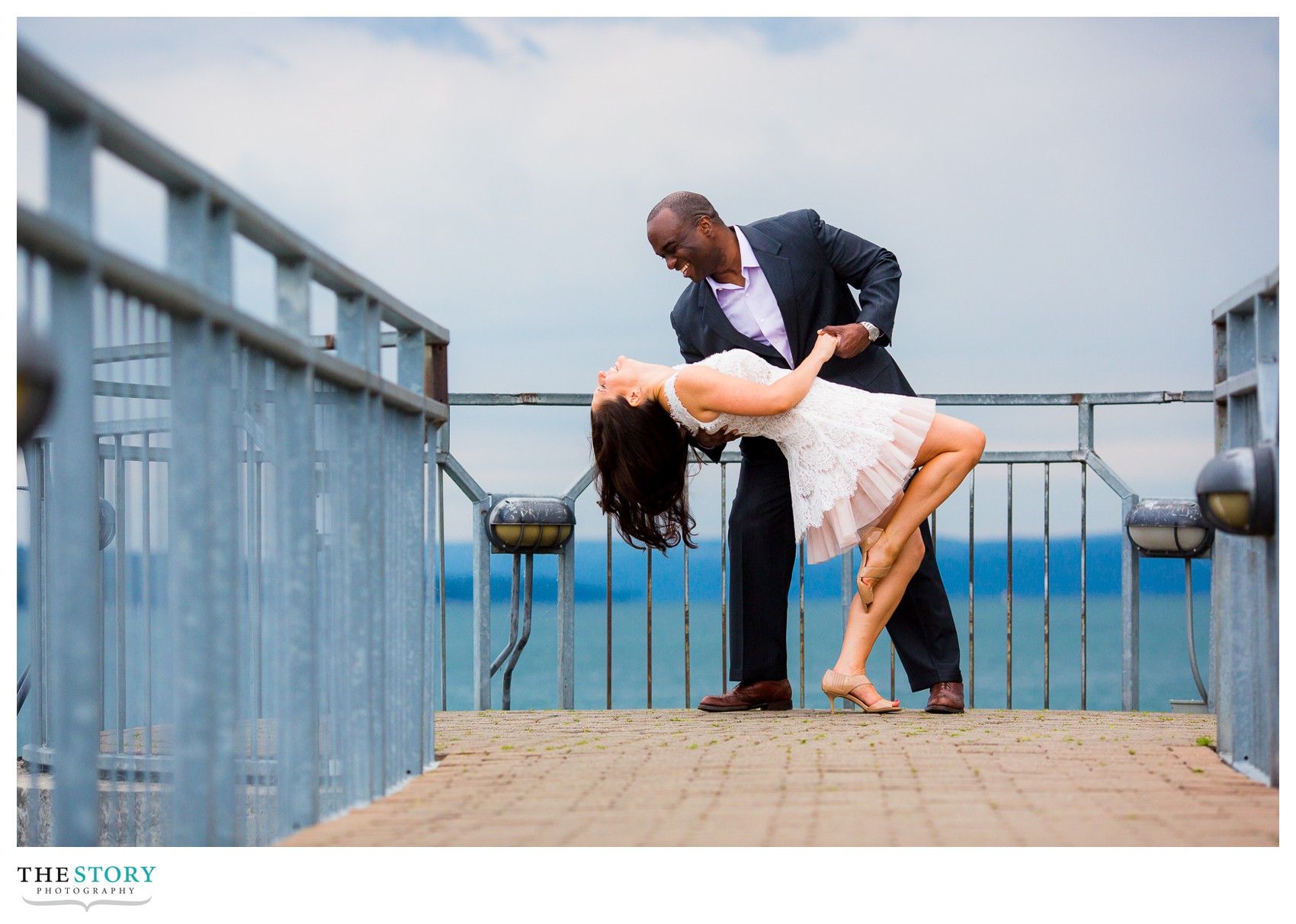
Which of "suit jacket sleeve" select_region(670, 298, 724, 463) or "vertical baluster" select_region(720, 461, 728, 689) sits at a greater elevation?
"suit jacket sleeve" select_region(670, 298, 724, 463)

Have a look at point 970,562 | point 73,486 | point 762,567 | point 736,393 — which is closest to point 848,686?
point 762,567

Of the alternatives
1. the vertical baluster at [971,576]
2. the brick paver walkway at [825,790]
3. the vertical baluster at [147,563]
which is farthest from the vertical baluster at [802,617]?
the vertical baluster at [147,563]

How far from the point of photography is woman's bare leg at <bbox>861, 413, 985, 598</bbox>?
146 inches

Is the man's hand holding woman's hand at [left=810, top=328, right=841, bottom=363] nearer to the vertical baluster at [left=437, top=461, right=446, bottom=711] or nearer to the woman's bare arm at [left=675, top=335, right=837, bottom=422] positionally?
the woman's bare arm at [left=675, top=335, right=837, bottom=422]

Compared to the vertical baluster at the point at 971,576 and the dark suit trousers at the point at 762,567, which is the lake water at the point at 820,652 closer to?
the vertical baluster at the point at 971,576

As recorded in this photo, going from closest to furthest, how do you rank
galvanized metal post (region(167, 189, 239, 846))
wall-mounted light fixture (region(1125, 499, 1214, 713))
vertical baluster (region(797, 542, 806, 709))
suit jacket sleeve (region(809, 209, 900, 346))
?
galvanized metal post (region(167, 189, 239, 846))
suit jacket sleeve (region(809, 209, 900, 346))
wall-mounted light fixture (region(1125, 499, 1214, 713))
vertical baluster (region(797, 542, 806, 709))

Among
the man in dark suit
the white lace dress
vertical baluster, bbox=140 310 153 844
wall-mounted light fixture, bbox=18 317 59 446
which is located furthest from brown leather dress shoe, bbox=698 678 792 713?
wall-mounted light fixture, bbox=18 317 59 446

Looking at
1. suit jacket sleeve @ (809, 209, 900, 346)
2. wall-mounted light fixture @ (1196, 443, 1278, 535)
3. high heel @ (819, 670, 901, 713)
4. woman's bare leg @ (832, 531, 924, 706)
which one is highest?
suit jacket sleeve @ (809, 209, 900, 346)

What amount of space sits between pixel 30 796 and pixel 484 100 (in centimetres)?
388

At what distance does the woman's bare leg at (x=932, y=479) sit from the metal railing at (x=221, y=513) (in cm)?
143

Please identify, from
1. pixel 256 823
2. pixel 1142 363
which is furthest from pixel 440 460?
pixel 1142 363

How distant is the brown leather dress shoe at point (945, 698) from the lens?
3877 millimetres

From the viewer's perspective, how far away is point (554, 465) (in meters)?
5.02

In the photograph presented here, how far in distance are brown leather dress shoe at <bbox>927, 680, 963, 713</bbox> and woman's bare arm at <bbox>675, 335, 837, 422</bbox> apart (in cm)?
105
